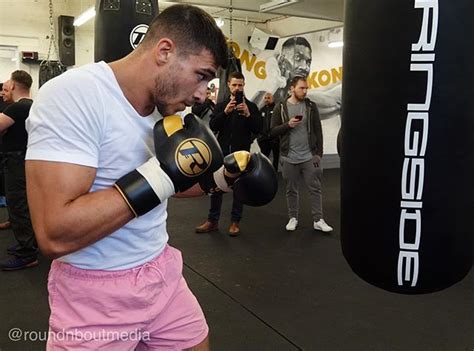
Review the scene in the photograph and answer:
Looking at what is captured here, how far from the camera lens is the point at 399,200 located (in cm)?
106

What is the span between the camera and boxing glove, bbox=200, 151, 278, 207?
121cm

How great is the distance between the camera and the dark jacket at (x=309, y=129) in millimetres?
3553

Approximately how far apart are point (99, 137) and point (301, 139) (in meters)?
2.77

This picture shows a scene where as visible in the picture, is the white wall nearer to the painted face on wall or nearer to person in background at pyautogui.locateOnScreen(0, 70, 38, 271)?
the painted face on wall

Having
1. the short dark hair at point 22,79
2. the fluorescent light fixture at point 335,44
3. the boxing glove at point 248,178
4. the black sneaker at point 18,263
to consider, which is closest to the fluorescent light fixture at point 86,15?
the short dark hair at point 22,79

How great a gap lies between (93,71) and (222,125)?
104 inches

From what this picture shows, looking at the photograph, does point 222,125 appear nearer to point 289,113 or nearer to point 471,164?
point 289,113

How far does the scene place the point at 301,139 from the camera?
3549 millimetres

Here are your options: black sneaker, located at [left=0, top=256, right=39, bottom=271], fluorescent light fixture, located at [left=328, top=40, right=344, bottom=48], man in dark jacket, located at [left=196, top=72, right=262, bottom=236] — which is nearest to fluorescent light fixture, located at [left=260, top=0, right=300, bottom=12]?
man in dark jacket, located at [left=196, top=72, right=262, bottom=236]

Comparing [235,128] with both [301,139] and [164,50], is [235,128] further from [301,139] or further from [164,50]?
[164,50]

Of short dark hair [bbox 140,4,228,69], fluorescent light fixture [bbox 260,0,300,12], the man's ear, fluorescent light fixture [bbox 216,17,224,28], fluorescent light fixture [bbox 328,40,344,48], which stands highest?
fluorescent light fixture [bbox 216,17,224,28]

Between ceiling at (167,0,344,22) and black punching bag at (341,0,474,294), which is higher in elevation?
ceiling at (167,0,344,22)

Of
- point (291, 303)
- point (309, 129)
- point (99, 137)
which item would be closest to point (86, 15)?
point (309, 129)

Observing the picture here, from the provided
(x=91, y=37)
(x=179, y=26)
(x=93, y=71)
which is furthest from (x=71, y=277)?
(x=91, y=37)
